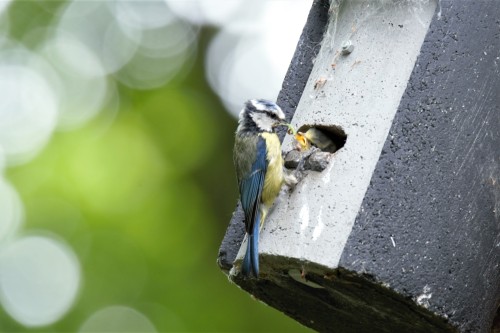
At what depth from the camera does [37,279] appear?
8852 mm

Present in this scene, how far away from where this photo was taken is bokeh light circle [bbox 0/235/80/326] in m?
7.97

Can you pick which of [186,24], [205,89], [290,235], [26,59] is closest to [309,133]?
[290,235]

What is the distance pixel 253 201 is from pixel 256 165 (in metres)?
0.24

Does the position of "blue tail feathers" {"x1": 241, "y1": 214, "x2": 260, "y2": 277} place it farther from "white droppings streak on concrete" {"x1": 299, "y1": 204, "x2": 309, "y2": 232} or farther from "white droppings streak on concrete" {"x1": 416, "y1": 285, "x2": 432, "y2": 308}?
"white droppings streak on concrete" {"x1": 416, "y1": 285, "x2": 432, "y2": 308}

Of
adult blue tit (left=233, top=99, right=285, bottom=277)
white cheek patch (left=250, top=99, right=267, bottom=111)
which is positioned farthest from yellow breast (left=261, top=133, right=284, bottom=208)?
white cheek patch (left=250, top=99, right=267, bottom=111)

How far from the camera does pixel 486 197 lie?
4.02 meters

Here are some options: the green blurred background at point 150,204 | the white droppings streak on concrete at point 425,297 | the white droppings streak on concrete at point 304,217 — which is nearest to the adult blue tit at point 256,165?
the white droppings streak on concrete at point 304,217

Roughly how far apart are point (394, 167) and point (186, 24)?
4.85 m

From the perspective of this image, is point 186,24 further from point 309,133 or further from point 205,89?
point 309,133

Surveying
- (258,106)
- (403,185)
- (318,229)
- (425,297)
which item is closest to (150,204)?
(258,106)

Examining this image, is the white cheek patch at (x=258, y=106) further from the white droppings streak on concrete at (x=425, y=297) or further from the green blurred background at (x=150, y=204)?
the green blurred background at (x=150, y=204)

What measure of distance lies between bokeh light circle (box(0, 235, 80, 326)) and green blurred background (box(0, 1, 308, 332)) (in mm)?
89

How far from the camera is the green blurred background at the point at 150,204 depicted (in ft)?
24.1

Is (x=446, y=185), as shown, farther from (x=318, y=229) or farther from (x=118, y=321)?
(x=118, y=321)
